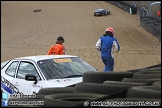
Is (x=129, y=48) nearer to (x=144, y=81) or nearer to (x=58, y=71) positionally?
(x=58, y=71)

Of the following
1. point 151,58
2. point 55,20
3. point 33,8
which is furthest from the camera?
point 33,8

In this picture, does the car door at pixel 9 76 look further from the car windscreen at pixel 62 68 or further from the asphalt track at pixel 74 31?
the asphalt track at pixel 74 31

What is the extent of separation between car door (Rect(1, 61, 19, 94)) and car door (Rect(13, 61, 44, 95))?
11 centimetres

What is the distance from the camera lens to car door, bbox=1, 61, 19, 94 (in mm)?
9375

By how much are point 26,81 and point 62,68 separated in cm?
78

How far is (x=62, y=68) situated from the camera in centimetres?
933

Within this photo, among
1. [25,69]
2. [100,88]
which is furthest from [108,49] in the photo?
[100,88]

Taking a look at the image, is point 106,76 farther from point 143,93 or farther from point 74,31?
point 74,31

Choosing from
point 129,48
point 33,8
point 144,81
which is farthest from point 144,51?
point 33,8

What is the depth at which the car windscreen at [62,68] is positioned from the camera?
914 cm

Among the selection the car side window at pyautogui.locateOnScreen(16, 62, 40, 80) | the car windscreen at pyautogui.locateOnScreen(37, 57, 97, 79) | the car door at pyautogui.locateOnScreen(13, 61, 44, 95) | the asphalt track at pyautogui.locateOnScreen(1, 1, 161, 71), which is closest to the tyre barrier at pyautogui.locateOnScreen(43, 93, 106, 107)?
the car door at pyautogui.locateOnScreen(13, 61, 44, 95)

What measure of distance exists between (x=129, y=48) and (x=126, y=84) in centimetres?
2235

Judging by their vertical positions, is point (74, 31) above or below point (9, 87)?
above

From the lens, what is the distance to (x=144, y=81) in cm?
675
